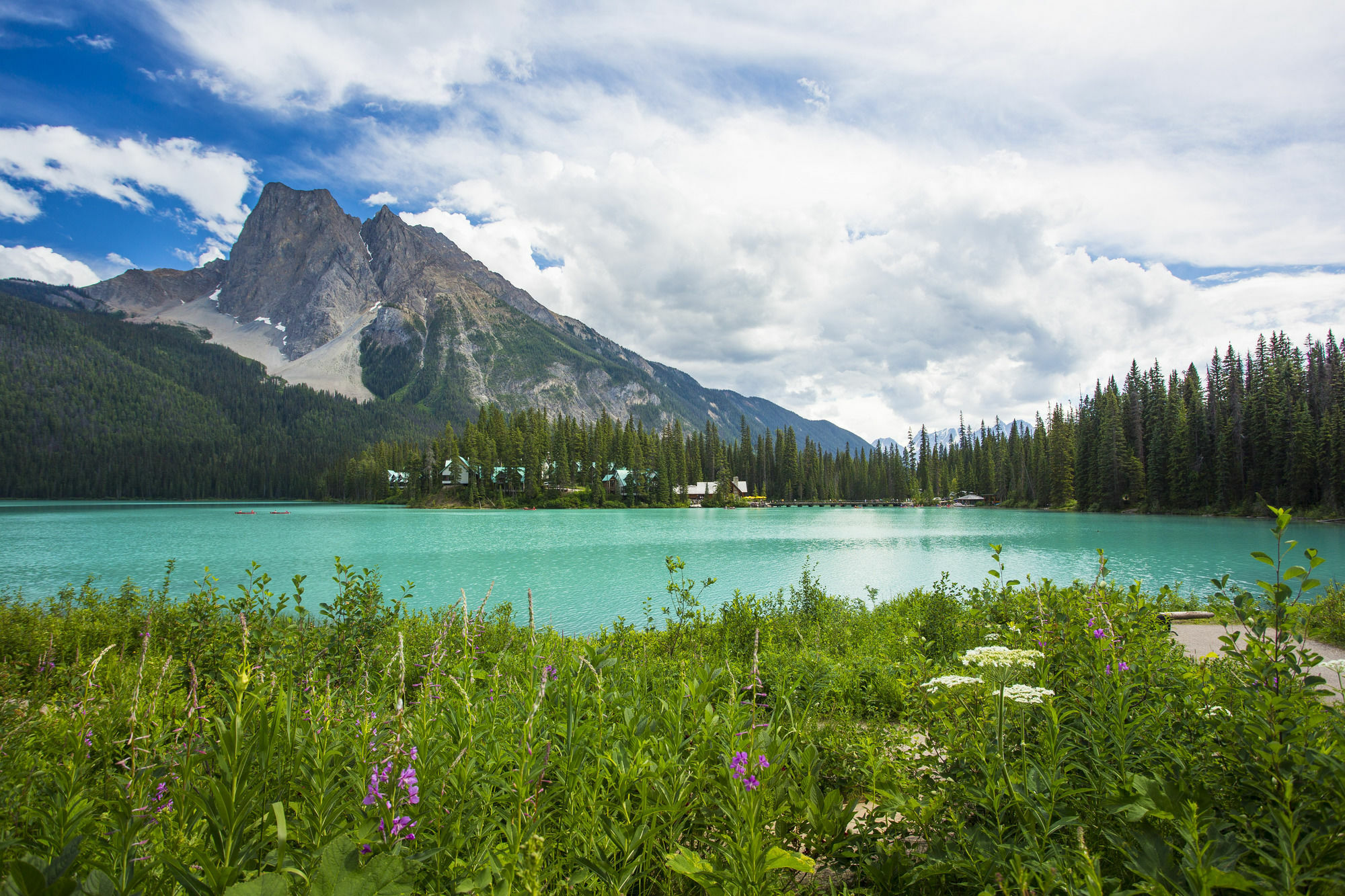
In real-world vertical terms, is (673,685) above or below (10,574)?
above

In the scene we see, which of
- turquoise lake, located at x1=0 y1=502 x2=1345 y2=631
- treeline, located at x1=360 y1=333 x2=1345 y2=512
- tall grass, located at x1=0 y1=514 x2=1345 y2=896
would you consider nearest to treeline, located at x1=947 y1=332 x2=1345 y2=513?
treeline, located at x1=360 y1=333 x2=1345 y2=512

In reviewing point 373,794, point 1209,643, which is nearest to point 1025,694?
point 373,794

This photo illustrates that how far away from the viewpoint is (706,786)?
12.1 feet

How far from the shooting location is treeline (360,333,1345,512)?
65625 millimetres

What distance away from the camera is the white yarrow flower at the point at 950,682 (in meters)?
3.60

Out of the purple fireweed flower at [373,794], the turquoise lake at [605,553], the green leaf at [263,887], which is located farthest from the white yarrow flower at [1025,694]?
the turquoise lake at [605,553]

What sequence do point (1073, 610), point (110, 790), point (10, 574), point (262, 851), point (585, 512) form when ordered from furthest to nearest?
point (585, 512), point (10, 574), point (1073, 610), point (110, 790), point (262, 851)

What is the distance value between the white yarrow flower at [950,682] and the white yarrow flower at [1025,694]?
190 mm

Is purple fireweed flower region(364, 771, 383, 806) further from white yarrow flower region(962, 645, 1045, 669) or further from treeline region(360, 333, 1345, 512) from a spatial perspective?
treeline region(360, 333, 1345, 512)

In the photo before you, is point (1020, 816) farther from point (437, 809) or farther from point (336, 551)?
point (336, 551)

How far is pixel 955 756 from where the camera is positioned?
11.1 ft

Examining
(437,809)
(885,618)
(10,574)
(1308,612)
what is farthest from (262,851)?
(10,574)

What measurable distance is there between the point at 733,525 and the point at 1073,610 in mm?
56866

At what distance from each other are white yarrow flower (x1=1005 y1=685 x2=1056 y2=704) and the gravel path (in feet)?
27.4
